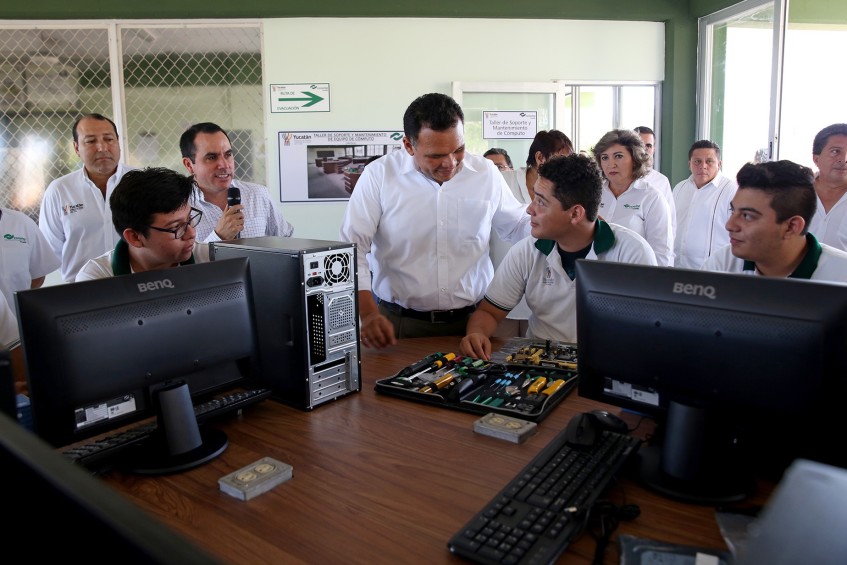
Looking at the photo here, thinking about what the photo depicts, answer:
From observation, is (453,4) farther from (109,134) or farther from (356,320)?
(356,320)

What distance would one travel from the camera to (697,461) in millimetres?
1228

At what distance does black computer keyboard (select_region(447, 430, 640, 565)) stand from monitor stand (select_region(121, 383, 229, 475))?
660mm

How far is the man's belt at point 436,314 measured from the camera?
8.77 feet

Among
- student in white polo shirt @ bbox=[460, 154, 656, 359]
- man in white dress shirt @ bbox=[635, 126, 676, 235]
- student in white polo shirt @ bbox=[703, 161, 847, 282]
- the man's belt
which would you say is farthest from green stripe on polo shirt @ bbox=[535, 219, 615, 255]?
man in white dress shirt @ bbox=[635, 126, 676, 235]

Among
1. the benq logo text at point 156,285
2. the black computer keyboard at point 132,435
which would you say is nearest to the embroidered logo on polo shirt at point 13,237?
the black computer keyboard at point 132,435

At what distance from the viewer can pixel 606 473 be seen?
1235mm

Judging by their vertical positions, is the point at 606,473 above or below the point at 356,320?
below

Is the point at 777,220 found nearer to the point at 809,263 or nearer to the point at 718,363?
the point at 809,263

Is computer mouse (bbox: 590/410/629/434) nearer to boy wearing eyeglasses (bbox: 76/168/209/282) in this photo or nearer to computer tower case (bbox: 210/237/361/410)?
computer tower case (bbox: 210/237/361/410)

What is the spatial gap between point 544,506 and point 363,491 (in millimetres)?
361

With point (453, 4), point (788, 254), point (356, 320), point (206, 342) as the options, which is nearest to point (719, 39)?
point (453, 4)

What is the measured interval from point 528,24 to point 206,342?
468 cm

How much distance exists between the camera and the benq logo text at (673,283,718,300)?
1.24 meters

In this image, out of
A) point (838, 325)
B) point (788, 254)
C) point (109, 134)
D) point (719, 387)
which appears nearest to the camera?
point (838, 325)
